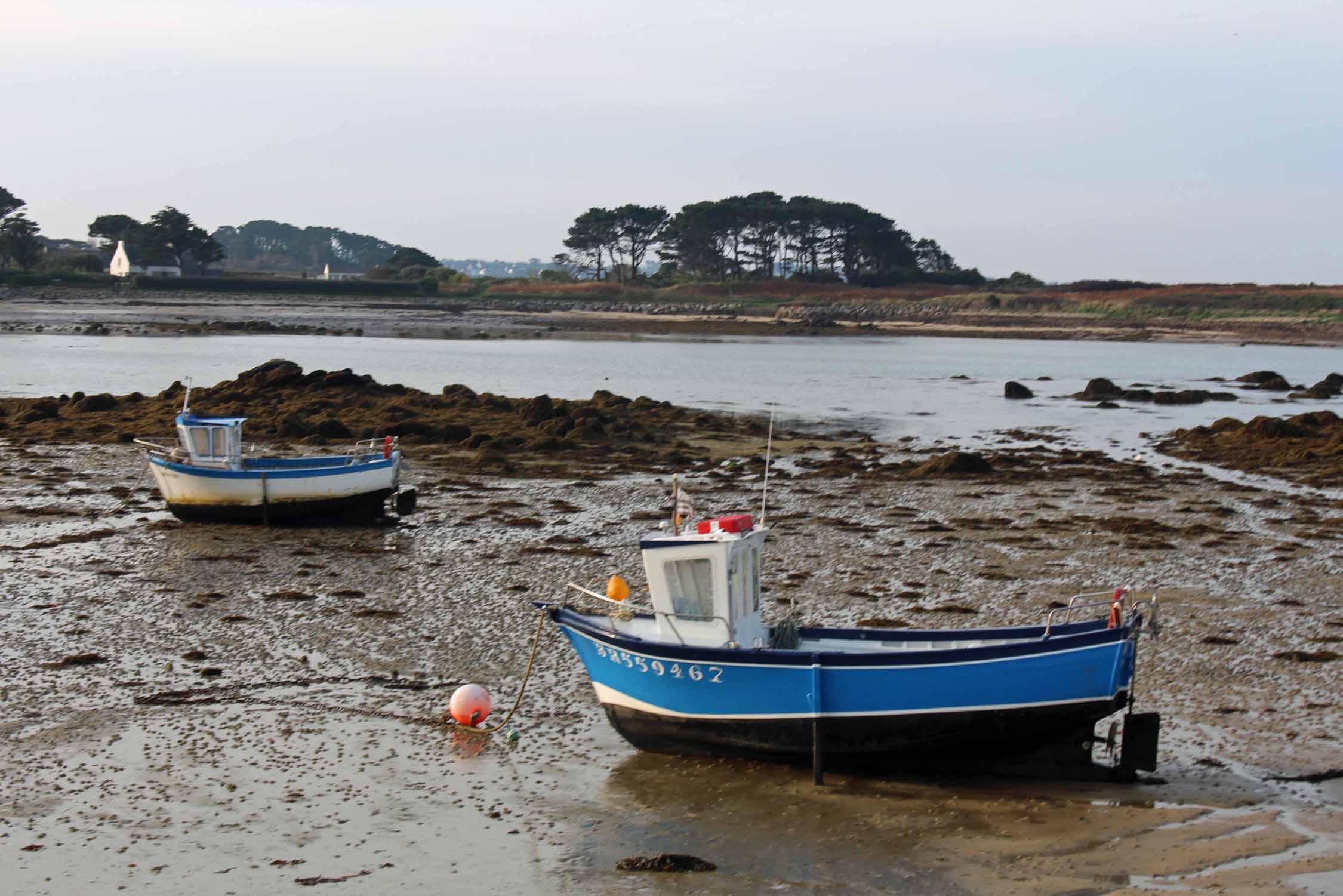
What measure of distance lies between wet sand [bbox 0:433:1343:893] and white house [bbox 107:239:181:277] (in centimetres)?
11589

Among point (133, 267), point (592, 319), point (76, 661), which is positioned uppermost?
point (133, 267)

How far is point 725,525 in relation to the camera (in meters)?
12.5

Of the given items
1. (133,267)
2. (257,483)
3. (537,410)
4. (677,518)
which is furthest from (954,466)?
(133,267)

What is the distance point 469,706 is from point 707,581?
2581 millimetres

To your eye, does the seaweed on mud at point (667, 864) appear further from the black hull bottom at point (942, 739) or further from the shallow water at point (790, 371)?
the shallow water at point (790, 371)

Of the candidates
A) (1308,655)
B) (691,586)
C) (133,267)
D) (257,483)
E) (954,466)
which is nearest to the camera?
(691,586)

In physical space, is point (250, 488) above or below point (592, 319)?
below

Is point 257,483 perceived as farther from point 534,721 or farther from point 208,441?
point 534,721

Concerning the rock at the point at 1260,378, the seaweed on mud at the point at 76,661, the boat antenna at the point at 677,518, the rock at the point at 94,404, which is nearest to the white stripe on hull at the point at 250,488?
the seaweed on mud at the point at 76,661

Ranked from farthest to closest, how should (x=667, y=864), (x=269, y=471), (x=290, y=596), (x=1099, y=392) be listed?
1. (x=1099, y=392)
2. (x=269, y=471)
3. (x=290, y=596)
4. (x=667, y=864)

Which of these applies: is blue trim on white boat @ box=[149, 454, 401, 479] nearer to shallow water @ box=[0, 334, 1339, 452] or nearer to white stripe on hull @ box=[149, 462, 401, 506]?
white stripe on hull @ box=[149, 462, 401, 506]

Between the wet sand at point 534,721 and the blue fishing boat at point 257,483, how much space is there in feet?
1.18

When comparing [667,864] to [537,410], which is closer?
[667,864]

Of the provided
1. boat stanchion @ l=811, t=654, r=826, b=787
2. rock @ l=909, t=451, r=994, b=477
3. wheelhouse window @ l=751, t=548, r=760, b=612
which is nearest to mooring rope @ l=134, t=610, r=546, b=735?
wheelhouse window @ l=751, t=548, r=760, b=612
